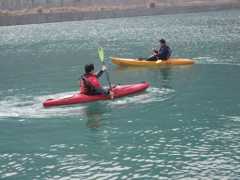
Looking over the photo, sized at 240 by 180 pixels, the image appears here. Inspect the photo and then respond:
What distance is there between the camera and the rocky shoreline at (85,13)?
12111 centimetres

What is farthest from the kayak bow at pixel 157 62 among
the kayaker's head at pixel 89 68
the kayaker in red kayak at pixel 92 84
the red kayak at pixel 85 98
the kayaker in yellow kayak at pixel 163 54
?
the kayaker's head at pixel 89 68

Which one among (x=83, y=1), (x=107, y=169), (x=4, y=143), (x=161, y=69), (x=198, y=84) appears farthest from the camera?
(x=83, y=1)

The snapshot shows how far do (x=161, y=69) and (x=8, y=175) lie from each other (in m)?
18.8

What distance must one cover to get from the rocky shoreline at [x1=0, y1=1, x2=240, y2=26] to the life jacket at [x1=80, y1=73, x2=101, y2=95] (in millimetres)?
100403

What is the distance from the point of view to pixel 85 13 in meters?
126

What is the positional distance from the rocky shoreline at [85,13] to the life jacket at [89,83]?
100403 mm

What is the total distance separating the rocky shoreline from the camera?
397 feet

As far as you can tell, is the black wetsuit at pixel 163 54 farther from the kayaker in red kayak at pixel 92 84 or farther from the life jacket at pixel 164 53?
the kayaker in red kayak at pixel 92 84

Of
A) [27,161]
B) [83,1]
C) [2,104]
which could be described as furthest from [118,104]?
[83,1]

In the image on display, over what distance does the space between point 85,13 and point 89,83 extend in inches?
4210

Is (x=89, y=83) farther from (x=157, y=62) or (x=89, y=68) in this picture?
(x=157, y=62)

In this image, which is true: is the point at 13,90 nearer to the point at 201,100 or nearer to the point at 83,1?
the point at 201,100

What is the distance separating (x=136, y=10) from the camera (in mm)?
134375

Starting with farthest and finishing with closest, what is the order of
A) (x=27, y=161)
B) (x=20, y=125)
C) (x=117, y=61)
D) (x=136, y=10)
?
(x=136, y=10), (x=117, y=61), (x=20, y=125), (x=27, y=161)
